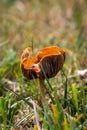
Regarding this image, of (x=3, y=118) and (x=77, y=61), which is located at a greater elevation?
(x=3, y=118)

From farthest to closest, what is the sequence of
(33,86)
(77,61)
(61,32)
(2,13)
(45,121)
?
(2,13) → (61,32) → (77,61) → (33,86) → (45,121)

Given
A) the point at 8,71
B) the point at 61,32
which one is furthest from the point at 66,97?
the point at 61,32

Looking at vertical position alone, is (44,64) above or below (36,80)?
above

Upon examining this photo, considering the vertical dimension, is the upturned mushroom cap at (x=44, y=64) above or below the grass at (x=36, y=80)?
above

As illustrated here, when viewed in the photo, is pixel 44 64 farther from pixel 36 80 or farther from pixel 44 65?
pixel 36 80

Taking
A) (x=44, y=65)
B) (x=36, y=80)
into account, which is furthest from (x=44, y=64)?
(x=36, y=80)

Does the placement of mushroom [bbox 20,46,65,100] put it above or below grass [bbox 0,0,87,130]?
above

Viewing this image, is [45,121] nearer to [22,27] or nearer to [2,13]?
[22,27]

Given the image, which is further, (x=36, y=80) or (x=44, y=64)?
(x=36, y=80)
